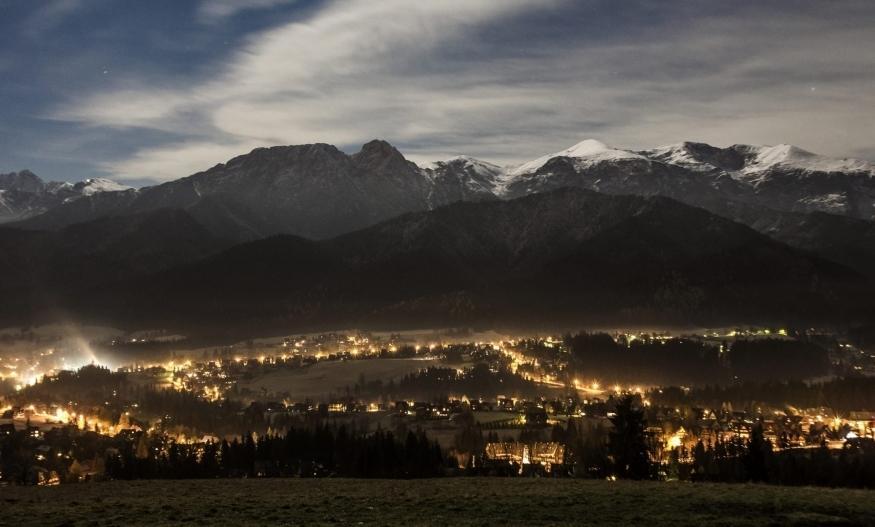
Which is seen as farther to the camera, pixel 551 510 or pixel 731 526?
pixel 551 510

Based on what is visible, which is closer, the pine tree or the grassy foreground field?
the grassy foreground field

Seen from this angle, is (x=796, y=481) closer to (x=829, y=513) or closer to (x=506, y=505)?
(x=829, y=513)

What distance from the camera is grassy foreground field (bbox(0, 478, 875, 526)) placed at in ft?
158

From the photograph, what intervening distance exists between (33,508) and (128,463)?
186ft

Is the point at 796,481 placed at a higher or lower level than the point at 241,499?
lower

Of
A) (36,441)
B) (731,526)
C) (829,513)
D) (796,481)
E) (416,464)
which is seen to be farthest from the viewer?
(36,441)

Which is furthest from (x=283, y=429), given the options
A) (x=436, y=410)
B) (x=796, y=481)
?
(x=796, y=481)

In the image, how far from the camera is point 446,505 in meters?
53.8

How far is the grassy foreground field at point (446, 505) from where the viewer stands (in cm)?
4809

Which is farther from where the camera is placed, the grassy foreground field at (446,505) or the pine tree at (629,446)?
the pine tree at (629,446)

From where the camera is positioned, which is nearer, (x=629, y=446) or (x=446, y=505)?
(x=446, y=505)

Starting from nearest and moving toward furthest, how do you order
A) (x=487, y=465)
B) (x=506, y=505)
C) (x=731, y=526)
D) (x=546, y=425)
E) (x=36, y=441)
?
(x=731, y=526)
(x=506, y=505)
(x=487, y=465)
(x=36, y=441)
(x=546, y=425)

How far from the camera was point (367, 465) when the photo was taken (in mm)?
100250

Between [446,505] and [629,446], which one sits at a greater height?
[446,505]
